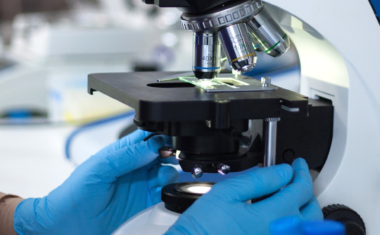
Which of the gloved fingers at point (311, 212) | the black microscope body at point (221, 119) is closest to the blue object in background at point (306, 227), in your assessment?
the black microscope body at point (221, 119)

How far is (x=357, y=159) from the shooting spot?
2.59 ft

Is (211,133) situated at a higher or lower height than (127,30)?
lower

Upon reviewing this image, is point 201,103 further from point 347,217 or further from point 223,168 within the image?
point 347,217

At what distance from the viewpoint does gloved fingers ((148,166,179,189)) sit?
3.36ft

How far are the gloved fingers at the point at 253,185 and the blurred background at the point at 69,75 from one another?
117cm

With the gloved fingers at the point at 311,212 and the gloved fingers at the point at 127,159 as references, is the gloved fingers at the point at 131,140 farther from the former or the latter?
the gloved fingers at the point at 311,212

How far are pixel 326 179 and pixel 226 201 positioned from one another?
271mm

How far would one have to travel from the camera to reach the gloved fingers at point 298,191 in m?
0.69

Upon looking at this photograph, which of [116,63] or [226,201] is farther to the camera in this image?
[116,63]

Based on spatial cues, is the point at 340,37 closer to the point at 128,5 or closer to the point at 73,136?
the point at 73,136

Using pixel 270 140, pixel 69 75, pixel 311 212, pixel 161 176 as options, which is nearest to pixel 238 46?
pixel 270 140

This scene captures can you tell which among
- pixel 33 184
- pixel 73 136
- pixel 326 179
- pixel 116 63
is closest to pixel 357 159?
pixel 326 179

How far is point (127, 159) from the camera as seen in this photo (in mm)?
941

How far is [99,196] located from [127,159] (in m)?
0.14
